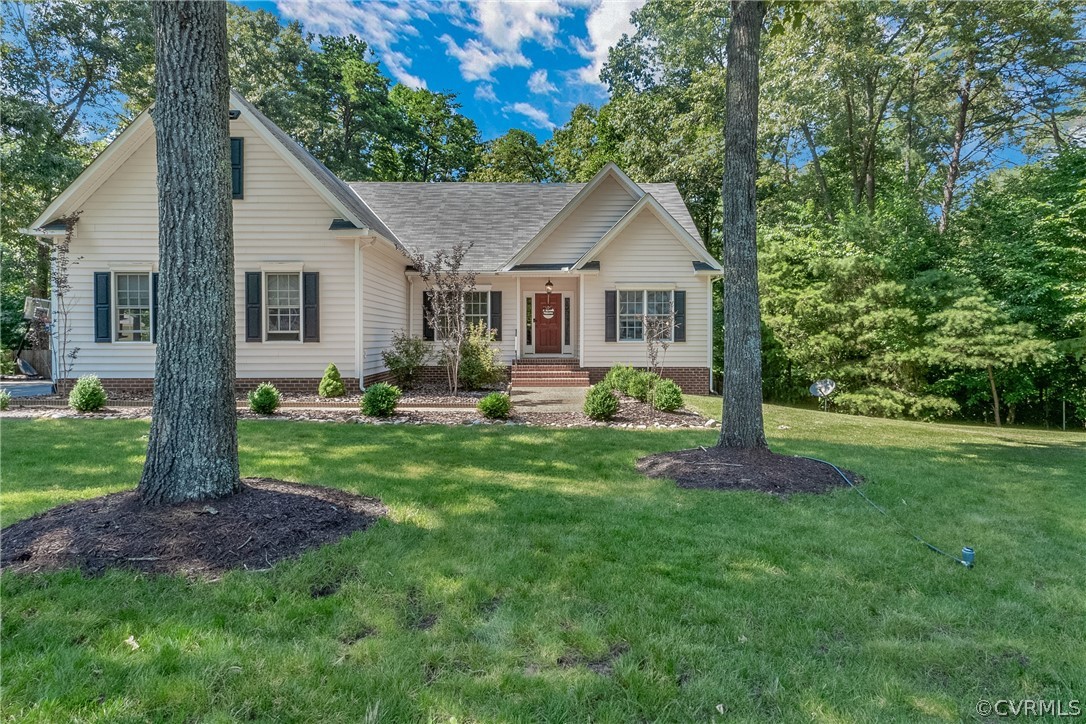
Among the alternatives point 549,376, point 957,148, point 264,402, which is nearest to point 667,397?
point 549,376

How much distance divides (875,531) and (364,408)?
747 cm

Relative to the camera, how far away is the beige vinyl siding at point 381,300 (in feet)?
37.9

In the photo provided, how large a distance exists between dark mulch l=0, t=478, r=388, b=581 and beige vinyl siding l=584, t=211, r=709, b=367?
1066cm

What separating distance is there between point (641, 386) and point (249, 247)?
8.73 m

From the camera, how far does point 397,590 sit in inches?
112

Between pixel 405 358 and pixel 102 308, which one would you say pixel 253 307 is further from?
pixel 405 358

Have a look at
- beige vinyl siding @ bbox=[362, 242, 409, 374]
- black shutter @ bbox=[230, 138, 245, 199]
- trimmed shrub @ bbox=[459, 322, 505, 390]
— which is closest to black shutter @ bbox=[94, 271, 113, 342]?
black shutter @ bbox=[230, 138, 245, 199]

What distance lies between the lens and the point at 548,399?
11.1 meters

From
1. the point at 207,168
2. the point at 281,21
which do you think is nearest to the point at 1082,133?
the point at 207,168

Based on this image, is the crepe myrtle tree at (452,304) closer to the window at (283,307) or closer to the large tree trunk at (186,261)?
the window at (283,307)

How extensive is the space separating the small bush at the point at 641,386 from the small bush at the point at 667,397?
0.61 meters

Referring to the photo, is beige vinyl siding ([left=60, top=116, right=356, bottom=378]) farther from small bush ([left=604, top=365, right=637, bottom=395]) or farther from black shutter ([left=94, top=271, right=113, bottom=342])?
small bush ([left=604, top=365, right=637, bottom=395])

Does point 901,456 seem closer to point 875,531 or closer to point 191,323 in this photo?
point 875,531

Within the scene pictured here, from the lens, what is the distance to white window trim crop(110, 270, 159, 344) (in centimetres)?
1093
